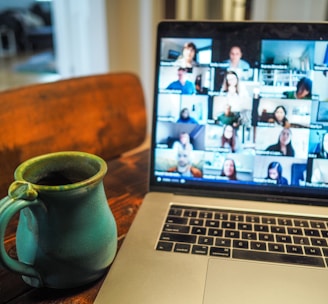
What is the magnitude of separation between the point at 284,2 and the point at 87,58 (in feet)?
3.28

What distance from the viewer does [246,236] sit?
0.59 metres

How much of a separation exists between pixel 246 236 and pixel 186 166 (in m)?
0.17

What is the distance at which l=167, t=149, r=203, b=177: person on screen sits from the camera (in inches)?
27.7

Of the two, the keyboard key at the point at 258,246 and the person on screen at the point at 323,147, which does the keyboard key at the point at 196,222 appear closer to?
the keyboard key at the point at 258,246

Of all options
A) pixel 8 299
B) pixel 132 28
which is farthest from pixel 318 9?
pixel 8 299

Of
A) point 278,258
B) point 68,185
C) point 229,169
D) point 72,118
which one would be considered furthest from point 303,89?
point 72,118

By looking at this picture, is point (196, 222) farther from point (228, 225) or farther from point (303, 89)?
point (303, 89)

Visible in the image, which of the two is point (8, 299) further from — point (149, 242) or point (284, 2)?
point (284, 2)

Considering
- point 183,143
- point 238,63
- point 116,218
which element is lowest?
point 116,218

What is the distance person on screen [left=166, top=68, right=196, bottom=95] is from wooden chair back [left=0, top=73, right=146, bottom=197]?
1.32 feet

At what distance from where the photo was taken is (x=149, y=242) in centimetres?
58

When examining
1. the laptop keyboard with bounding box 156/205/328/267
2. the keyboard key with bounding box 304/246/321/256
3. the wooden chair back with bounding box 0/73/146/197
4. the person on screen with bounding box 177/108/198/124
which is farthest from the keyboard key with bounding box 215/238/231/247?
the wooden chair back with bounding box 0/73/146/197

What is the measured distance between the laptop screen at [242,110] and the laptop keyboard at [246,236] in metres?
0.06

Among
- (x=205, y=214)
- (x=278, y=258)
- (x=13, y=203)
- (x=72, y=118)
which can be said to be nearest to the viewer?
(x=13, y=203)
